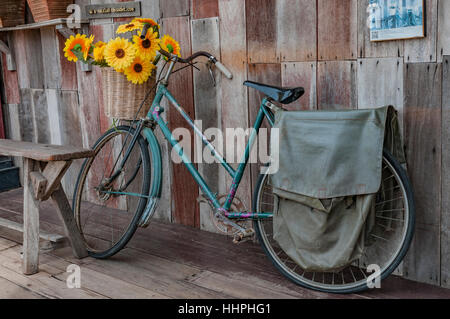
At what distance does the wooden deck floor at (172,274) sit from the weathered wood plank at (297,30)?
3.34 feet

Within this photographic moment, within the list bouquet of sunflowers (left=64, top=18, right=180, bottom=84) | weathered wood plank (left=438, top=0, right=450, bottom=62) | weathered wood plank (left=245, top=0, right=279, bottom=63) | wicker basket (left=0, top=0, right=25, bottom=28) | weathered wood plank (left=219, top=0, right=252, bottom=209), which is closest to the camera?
weathered wood plank (left=438, top=0, right=450, bottom=62)

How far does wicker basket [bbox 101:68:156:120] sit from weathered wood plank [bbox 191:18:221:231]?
0.42m

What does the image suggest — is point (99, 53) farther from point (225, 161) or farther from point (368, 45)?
point (368, 45)

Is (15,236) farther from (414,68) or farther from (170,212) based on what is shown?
(414,68)

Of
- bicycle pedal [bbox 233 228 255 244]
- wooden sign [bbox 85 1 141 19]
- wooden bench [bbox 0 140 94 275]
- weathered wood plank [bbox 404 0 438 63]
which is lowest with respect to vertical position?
bicycle pedal [bbox 233 228 255 244]

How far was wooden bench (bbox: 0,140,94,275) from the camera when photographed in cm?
238

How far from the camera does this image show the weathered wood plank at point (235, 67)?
8.82 feet

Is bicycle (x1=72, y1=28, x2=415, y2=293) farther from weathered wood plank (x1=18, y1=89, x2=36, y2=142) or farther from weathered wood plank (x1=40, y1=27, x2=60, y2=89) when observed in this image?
weathered wood plank (x1=18, y1=89, x2=36, y2=142)

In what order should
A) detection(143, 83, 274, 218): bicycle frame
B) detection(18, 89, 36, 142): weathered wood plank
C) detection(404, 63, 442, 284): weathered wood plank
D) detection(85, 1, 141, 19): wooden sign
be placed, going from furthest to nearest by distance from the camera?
detection(18, 89, 36, 142): weathered wood plank → detection(85, 1, 141, 19): wooden sign → detection(143, 83, 274, 218): bicycle frame → detection(404, 63, 442, 284): weathered wood plank

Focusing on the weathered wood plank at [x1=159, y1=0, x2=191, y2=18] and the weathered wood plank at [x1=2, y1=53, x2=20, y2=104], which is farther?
the weathered wood plank at [x1=2, y1=53, x2=20, y2=104]

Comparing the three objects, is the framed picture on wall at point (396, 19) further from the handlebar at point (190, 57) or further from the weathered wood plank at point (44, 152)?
the weathered wood plank at point (44, 152)

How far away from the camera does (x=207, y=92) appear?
2.91 metres

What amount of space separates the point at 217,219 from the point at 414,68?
110 cm

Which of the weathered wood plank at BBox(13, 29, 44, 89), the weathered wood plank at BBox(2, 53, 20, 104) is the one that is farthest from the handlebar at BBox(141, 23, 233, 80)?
the weathered wood plank at BBox(2, 53, 20, 104)
